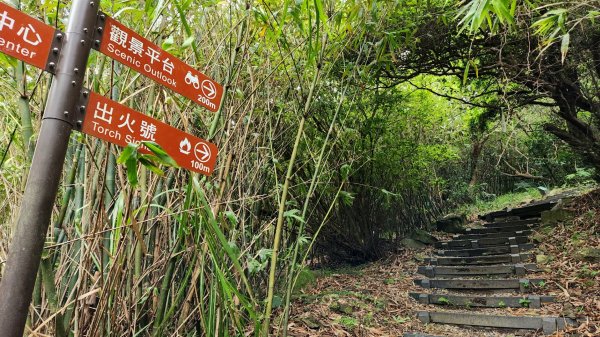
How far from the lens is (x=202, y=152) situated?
47.3 inches

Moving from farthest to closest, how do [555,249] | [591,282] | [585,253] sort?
1. [555,249]
2. [585,253]
3. [591,282]

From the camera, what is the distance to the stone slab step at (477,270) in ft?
14.7

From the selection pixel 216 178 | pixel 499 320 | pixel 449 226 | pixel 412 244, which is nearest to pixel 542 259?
pixel 499 320

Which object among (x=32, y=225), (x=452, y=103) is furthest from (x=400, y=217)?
(x=32, y=225)

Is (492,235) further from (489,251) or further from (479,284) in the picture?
(479,284)

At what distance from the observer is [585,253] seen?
163 inches

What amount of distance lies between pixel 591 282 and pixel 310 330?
2.79 m

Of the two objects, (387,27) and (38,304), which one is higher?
(387,27)

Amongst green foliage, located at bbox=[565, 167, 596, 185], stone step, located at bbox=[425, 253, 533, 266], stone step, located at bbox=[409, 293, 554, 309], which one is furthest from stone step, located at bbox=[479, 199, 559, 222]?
stone step, located at bbox=[409, 293, 554, 309]

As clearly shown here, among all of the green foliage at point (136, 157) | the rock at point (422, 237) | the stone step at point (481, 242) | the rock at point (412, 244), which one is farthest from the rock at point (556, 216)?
the green foliage at point (136, 157)

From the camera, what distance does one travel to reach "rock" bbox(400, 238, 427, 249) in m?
6.09

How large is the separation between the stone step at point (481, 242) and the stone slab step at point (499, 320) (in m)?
2.45

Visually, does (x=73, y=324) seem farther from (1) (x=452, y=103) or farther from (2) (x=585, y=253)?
(1) (x=452, y=103)

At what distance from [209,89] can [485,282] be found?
171 inches
